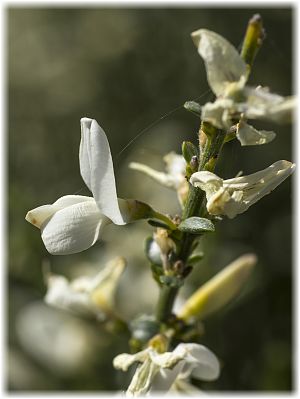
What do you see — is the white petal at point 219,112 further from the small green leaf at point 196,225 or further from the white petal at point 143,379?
the white petal at point 143,379

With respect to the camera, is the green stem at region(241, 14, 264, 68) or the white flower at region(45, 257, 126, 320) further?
the white flower at region(45, 257, 126, 320)

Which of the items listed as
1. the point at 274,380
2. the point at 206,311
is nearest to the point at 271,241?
the point at 274,380

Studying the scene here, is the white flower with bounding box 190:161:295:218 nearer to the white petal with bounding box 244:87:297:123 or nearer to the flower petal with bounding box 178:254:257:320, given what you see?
the white petal with bounding box 244:87:297:123

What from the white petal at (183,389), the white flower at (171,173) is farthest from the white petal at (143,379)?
the white flower at (171,173)

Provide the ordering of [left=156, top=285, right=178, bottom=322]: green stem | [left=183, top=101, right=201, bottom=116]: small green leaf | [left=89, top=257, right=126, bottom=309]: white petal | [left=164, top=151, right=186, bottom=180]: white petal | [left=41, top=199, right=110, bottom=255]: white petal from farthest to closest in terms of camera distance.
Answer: [left=89, top=257, right=126, bottom=309]: white petal
[left=164, top=151, right=186, bottom=180]: white petal
[left=156, top=285, right=178, bottom=322]: green stem
[left=41, top=199, right=110, bottom=255]: white petal
[left=183, top=101, right=201, bottom=116]: small green leaf

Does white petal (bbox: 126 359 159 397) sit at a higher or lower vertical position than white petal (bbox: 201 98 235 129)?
lower

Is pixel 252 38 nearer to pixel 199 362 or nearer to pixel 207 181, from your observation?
pixel 207 181

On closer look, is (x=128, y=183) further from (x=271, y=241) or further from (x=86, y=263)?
(x=271, y=241)

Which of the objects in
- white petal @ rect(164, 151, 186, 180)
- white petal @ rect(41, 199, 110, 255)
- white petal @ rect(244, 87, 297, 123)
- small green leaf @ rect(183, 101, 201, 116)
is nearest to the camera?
white petal @ rect(244, 87, 297, 123)

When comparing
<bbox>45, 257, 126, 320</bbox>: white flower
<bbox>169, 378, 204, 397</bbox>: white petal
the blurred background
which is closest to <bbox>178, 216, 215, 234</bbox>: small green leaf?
the blurred background
